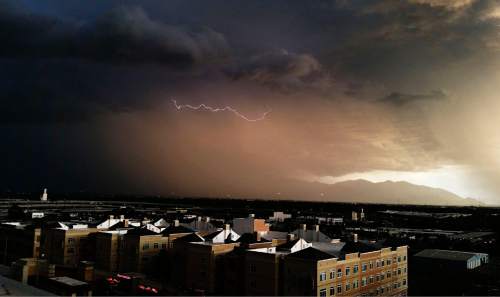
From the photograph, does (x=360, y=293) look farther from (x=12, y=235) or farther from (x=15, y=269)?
(x=12, y=235)

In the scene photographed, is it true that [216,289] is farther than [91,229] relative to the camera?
No

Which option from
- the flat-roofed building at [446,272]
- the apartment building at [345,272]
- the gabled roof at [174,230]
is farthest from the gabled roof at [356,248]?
the gabled roof at [174,230]

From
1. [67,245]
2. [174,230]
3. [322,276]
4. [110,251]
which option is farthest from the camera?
[174,230]

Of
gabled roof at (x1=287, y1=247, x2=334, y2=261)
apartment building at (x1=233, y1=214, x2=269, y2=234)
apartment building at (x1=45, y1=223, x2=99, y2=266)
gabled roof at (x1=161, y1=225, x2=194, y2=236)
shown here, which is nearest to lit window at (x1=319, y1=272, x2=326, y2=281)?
gabled roof at (x1=287, y1=247, x2=334, y2=261)

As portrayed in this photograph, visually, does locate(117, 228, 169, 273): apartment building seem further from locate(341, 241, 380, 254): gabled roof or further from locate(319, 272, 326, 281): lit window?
locate(319, 272, 326, 281): lit window

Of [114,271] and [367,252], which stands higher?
[367,252]

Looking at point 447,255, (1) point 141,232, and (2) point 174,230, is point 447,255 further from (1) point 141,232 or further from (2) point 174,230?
(1) point 141,232

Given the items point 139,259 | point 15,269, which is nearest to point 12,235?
point 139,259

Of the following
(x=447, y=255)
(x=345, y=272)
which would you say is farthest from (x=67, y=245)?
(x=447, y=255)
